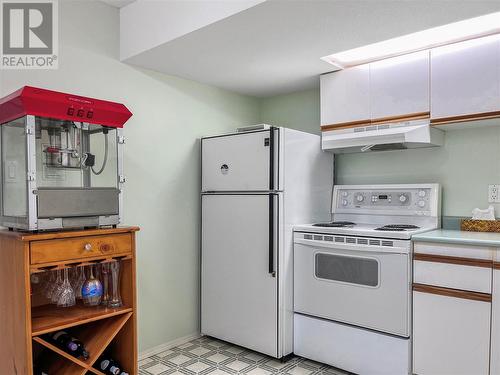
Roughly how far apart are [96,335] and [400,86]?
7.95 ft

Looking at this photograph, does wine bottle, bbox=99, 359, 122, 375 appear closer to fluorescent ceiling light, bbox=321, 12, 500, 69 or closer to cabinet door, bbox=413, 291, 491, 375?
cabinet door, bbox=413, 291, 491, 375

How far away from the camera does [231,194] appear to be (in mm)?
2965

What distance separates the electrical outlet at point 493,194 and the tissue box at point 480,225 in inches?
5.7

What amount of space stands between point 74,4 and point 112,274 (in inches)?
66.7

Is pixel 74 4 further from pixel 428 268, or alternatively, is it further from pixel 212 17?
pixel 428 268

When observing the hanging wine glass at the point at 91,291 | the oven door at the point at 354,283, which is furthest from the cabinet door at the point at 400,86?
the hanging wine glass at the point at 91,291

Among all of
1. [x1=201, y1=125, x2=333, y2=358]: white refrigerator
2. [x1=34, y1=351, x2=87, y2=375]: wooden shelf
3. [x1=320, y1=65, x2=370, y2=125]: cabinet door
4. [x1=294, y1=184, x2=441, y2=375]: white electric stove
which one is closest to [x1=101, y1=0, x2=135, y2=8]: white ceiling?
[x1=201, y1=125, x2=333, y2=358]: white refrigerator

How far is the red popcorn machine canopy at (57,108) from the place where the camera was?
1.83m

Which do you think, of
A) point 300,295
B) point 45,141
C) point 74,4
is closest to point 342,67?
point 300,295

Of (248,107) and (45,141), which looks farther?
(248,107)

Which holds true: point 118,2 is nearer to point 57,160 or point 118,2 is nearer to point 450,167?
point 57,160

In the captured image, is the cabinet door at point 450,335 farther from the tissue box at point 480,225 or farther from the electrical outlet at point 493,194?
the electrical outlet at point 493,194
